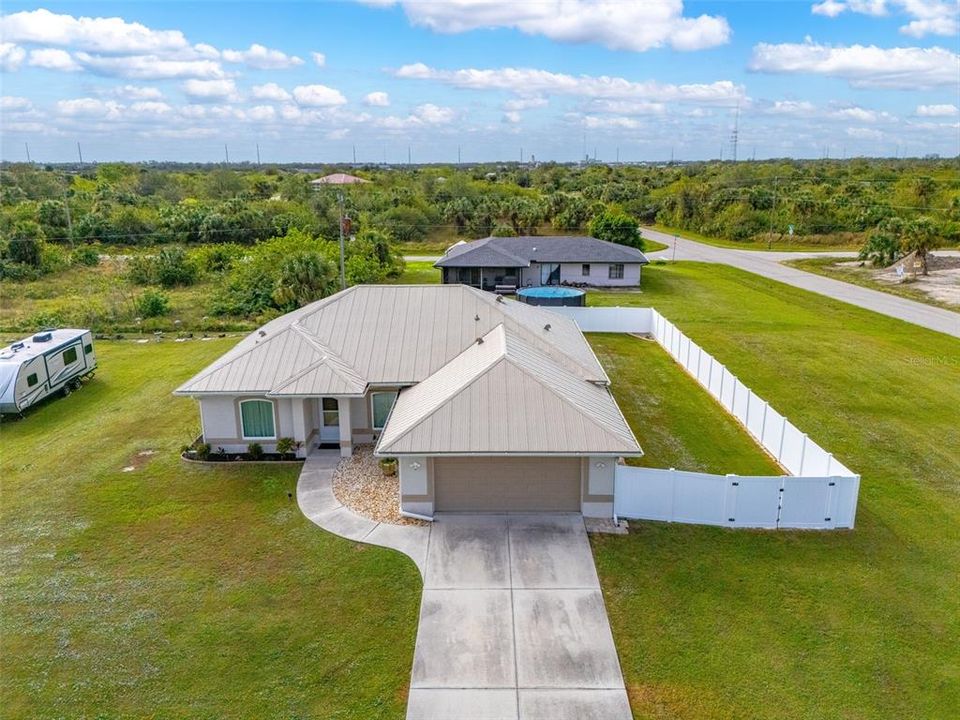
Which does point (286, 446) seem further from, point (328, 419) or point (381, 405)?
point (381, 405)

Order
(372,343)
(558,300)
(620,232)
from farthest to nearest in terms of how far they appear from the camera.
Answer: (620,232) → (558,300) → (372,343)

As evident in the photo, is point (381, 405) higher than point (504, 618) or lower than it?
higher

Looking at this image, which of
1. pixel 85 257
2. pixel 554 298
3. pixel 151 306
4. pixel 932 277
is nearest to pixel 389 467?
pixel 554 298

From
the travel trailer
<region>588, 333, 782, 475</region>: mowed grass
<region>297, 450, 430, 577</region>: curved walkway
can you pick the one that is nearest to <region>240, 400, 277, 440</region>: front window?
<region>297, 450, 430, 577</region>: curved walkway

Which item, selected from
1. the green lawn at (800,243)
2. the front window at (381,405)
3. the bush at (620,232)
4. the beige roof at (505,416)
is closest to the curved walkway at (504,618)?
the beige roof at (505,416)

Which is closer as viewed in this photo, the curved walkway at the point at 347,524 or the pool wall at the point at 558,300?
the curved walkway at the point at 347,524

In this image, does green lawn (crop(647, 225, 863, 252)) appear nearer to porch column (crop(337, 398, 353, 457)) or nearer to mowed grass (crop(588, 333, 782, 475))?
mowed grass (crop(588, 333, 782, 475))

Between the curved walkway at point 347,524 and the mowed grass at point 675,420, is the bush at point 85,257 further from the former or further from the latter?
the curved walkway at point 347,524
